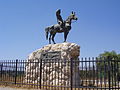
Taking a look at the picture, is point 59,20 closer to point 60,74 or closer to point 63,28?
point 63,28

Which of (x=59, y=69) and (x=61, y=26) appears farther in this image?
(x=61, y=26)

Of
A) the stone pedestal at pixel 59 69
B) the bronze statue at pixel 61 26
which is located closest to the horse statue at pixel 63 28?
the bronze statue at pixel 61 26

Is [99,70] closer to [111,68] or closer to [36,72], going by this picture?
[111,68]

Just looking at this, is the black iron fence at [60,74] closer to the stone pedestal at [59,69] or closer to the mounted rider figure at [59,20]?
the stone pedestal at [59,69]

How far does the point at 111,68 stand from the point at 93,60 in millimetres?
1030

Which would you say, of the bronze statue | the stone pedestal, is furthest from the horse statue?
the stone pedestal

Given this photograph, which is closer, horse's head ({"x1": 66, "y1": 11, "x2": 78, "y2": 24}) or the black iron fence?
the black iron fence

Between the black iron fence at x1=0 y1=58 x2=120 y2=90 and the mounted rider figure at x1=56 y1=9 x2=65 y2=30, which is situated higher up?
the mounted rider figure at x1=56 y1=9 x2=65 y2=30

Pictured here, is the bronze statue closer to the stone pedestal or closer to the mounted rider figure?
the mounted rider figure

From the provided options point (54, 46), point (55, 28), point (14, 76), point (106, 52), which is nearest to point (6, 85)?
point (14, 76)

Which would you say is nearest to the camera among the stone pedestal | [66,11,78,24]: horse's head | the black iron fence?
the black iron fence

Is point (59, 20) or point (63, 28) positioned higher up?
point (59, 20)

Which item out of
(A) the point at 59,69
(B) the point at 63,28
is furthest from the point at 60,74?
(B) the point at 63,28

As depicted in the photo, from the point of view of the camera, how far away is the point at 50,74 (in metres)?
14.8
